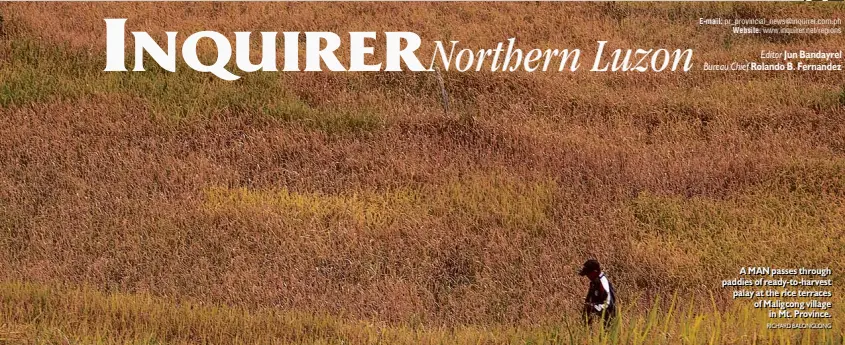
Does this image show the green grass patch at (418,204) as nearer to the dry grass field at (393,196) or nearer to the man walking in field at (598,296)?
the dry grass field at (393,196)

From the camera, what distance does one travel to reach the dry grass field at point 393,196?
7785 mm

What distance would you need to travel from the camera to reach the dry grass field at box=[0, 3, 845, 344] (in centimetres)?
779

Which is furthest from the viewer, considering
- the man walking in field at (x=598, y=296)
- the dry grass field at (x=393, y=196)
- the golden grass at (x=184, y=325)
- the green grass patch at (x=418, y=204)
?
the green grass patch at (x=418, y=204)

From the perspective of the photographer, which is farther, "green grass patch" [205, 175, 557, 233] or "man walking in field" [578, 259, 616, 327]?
"green grass patch" [205, 175, 557, 233]

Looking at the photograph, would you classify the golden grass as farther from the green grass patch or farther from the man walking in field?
the green grass patch

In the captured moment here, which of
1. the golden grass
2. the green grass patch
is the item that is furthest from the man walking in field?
the green grass patch

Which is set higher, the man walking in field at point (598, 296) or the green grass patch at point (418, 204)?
the green grass patch at point (418, 204)

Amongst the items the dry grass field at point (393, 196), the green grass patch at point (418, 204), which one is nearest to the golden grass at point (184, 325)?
the dry grass field at point (393, 196)

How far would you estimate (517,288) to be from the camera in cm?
874

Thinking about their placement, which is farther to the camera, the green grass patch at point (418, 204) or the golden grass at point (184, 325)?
the green grass patch at point (418, 204)

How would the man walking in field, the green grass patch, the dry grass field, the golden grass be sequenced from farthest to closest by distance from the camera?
the green grass patch → the dry grass field → the golden grass → the man walking in field

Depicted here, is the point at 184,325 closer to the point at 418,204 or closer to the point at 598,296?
the point at 598,296

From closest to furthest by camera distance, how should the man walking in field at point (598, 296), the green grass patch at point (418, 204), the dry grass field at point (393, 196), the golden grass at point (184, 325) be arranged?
the man walking in field at point (598, 296)
the golden grass at point (184, 325)
the dry grass field at point (393, 196)
the green grass patch at point (418, 204)

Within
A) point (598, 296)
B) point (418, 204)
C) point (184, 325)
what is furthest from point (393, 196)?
point (598, 296)
